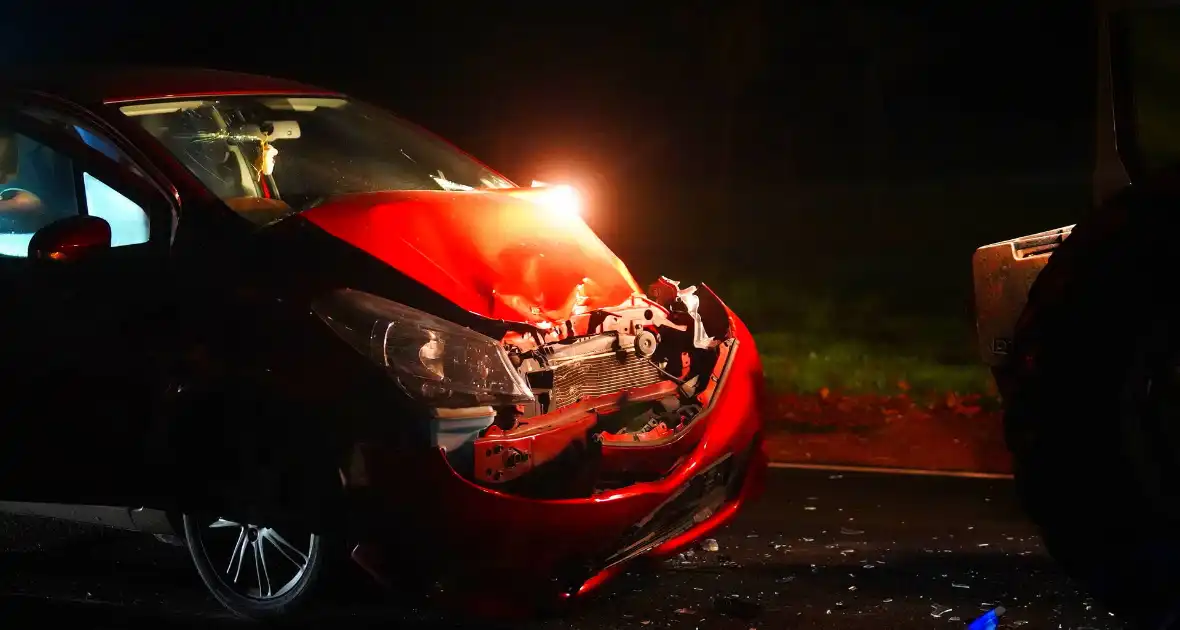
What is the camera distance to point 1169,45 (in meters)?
3.42

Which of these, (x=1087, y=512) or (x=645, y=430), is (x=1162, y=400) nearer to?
(x=1087, y=512)

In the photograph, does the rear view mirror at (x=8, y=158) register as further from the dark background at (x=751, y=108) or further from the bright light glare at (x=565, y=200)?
the dark background at (x=751, y=108)

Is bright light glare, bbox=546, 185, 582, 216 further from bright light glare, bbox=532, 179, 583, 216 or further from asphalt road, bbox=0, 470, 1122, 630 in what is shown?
asphalt road, bbox=0, 470, 1122, 630

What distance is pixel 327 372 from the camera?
4.26m

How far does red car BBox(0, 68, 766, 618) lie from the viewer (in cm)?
426

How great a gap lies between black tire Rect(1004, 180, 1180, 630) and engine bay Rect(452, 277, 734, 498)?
62.1 inches

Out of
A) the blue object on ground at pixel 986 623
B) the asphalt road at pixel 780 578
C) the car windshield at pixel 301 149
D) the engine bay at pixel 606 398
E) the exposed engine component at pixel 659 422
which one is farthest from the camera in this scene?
the car windshield at pixel 301 149

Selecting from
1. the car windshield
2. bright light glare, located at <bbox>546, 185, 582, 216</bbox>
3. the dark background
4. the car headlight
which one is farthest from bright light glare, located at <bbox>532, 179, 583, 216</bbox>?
the dark background

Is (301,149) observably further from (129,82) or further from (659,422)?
(659,422)

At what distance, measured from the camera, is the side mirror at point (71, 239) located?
465cm

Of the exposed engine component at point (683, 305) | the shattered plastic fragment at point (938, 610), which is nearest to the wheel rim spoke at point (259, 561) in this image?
the exposed engine component at point (683, 305)

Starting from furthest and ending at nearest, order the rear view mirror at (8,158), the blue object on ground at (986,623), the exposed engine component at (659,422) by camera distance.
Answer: the rear view mirror at (8,158)
the exposed engine component at (659,422)
the blue object on ground at (986,623)

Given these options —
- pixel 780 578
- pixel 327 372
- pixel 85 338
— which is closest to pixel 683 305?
pixel 780 578

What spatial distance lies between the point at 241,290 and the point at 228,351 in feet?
0.65
